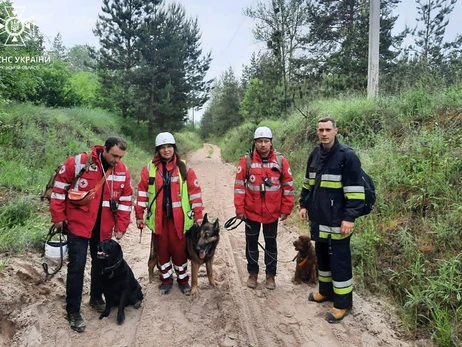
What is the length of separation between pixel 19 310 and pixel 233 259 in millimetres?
3067

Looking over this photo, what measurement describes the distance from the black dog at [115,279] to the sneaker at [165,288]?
17.1 inches

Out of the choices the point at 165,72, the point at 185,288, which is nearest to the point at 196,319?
the point at 185,288

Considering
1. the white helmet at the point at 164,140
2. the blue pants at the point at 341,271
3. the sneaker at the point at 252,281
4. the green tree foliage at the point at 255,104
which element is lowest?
the sneaker at the point at 252,281

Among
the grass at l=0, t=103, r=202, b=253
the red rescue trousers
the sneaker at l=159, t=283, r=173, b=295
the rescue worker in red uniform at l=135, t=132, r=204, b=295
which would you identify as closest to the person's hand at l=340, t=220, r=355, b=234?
the rescue worker in red uniform at l=135, t=132, r=204, b=295

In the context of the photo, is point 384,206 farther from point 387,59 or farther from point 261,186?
point 387,59

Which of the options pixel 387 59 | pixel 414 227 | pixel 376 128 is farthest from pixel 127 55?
pixel 414 227

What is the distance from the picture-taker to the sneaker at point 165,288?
4.35 meters

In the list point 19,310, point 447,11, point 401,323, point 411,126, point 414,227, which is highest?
point 447,11

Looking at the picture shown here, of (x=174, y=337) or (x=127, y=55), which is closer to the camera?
(x=174, y=337)

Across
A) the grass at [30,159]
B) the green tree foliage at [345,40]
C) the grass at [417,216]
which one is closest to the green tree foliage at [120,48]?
the grass at [30,159]

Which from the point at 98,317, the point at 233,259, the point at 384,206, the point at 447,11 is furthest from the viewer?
the point at 447,11

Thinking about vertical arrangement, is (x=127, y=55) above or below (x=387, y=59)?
above

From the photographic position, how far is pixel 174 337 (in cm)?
343

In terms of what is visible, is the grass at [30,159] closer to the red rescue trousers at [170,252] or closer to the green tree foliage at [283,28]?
the red rescue trousers at [170,252]
